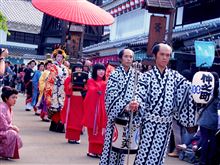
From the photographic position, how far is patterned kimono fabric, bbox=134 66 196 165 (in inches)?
201

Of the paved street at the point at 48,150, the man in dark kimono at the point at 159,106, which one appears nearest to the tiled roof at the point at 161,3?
the paved street at the point at 48,150

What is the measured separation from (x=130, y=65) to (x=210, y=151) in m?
2.41

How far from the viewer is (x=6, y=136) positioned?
7262 mm

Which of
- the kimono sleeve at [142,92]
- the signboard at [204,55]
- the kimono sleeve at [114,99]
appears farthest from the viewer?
the signboard at [204,55]

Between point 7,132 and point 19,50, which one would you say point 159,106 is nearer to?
point 7,132

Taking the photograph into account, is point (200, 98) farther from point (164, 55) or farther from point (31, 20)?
point (31, 20)

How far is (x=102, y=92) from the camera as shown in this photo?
843 centimetres

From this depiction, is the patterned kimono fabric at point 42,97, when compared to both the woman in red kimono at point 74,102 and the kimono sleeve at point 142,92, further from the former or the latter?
the kimono sleeve at point 142,92

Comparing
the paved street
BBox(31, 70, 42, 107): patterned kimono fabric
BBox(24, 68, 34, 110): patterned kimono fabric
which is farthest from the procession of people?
BBox(24, 68, 34, 110): patterned kimono fabric

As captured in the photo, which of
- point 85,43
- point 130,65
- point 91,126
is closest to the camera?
point 130,65

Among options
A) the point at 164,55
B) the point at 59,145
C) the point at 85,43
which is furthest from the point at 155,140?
the point at 85,43

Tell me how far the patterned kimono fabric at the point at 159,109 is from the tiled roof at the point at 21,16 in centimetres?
4459

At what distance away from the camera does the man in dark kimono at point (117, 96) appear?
5867 millimetres

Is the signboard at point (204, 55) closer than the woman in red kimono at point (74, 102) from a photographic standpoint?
Yes
